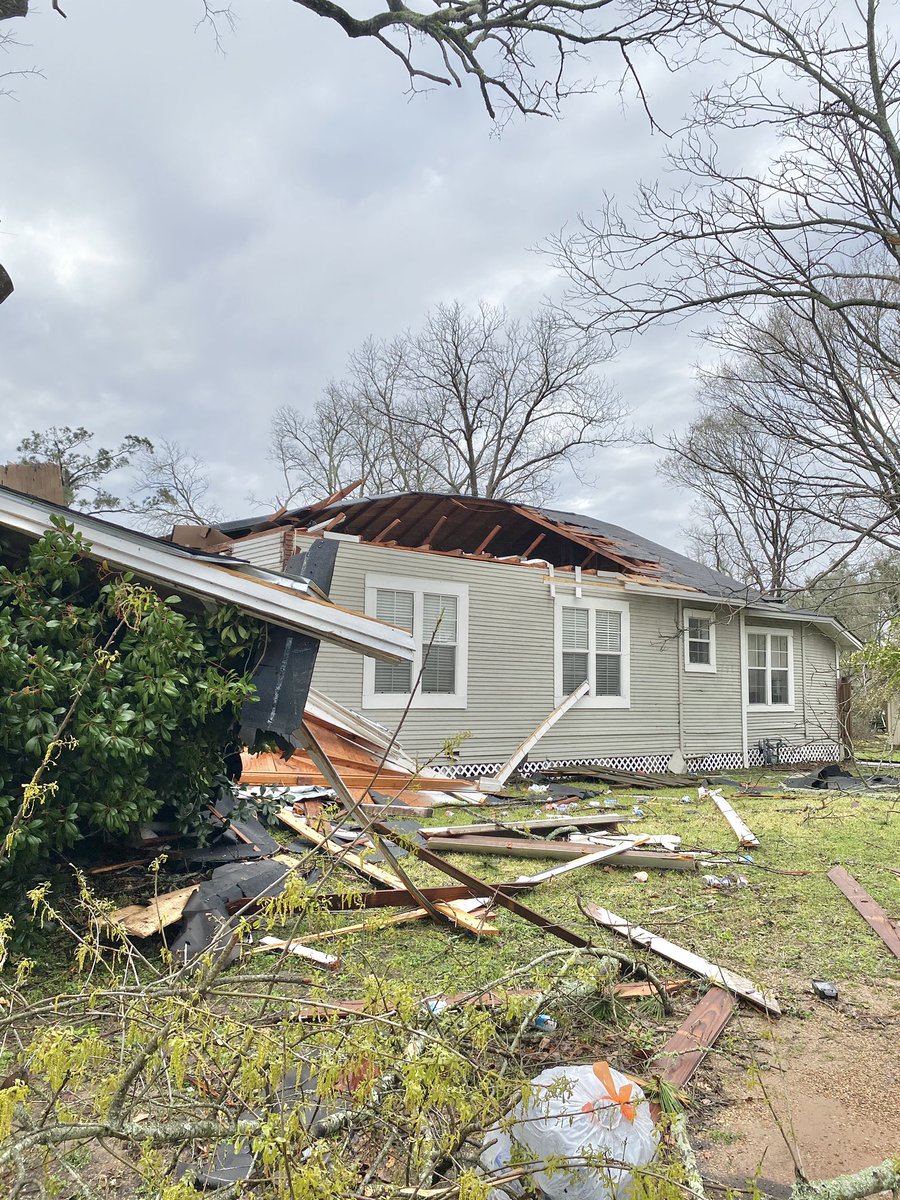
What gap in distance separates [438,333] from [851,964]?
33.8 m

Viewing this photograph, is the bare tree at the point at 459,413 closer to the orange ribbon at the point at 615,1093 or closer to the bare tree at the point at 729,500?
the bare tree at the point at 729,500

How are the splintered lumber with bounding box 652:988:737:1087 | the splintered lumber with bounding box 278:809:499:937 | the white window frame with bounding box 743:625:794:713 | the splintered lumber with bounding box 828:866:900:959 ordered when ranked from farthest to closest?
the white window frame with bounding box 743:625:794:713 < the splintered lumber with bounding box 828:866:900:959 < the splintered lumber with bounding box 278:809:499:937 < the splintered lumber with bounding box 652:988:737:1087

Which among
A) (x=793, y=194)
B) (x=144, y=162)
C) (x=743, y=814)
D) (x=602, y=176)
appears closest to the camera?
(x=793, y=194)

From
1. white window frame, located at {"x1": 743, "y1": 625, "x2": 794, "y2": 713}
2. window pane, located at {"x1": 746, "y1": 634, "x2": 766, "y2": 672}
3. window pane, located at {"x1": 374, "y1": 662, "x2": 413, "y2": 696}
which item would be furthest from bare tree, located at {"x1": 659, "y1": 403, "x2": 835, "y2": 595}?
window pane, located at {"x1": 374, "y1": 662, "x2": 413, "y2": 696}

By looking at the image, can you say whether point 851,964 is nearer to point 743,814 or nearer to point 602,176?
point 743,814

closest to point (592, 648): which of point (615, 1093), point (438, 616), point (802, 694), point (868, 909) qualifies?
point (438, 616)

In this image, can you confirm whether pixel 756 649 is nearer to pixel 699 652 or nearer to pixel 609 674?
pixel 699 652

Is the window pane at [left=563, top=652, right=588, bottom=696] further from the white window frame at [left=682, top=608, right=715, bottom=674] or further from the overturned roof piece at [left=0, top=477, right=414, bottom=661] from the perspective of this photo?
the overturned roof piece at [left=0, top=477, right=414, bottom=661]

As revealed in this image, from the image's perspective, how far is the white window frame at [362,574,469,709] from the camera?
12133 mm

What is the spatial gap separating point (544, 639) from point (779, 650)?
26.0 ft

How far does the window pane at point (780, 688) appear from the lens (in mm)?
19031

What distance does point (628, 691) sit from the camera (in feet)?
51.2

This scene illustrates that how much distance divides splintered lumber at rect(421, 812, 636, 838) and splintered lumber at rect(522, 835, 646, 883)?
85 centimetres

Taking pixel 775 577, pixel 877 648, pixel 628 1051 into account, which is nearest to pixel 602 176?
pixel 775 577
